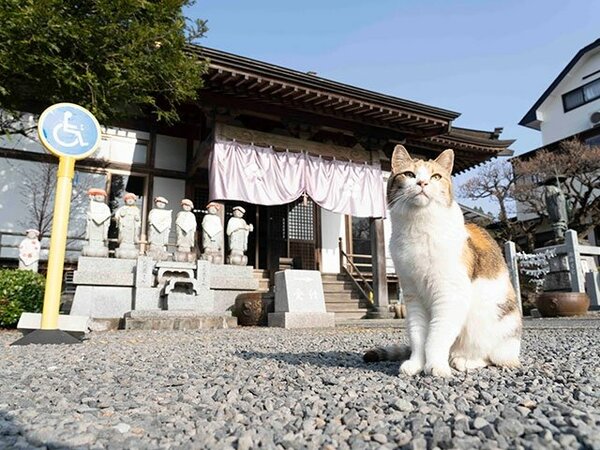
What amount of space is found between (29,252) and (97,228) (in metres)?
2.94

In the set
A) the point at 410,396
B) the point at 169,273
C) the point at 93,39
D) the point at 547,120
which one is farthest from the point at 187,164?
the point at 547,120

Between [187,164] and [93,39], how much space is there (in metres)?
5.43

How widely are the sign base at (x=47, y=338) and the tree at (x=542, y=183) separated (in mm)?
15813

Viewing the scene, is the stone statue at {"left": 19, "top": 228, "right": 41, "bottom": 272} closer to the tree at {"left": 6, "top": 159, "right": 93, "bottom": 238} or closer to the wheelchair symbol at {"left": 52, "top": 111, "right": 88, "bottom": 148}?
the tree at {"left": 6, "top": 159, "right": 93, "bottom": 238}

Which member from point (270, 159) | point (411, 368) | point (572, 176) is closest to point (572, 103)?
point (572, 176)

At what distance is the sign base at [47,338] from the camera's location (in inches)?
172

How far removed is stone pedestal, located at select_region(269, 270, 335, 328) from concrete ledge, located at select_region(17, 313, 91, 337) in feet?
11.6

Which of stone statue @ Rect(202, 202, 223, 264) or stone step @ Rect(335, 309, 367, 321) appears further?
stone step @ Rect(335, 309, 367, 321)

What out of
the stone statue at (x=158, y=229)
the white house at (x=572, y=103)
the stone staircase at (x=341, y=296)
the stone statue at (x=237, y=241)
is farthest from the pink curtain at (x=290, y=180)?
the white house at (x=572, y=103)

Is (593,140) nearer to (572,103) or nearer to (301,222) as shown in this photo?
(572,103)

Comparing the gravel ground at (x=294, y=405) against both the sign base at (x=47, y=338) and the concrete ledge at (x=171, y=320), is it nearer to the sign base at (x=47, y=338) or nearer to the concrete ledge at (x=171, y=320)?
the sign base at (x=47, y=338)

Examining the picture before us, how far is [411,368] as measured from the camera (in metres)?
2.26

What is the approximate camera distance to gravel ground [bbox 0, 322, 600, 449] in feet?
4.28

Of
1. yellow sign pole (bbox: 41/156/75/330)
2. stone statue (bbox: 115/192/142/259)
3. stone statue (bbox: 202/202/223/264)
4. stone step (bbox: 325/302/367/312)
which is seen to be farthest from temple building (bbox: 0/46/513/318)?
yellow sign pole (bbox: 41/156/75/330)
